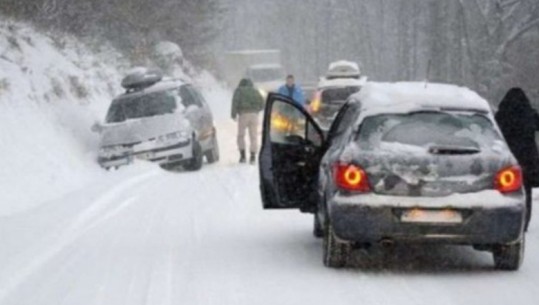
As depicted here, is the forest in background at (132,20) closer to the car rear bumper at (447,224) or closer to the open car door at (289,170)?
the open car door at (289,170)

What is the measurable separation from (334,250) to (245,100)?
13.4 meters

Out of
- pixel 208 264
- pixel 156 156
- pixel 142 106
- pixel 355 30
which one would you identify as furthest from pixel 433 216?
pixel 355 30

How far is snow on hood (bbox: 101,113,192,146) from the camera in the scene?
20.7 meters

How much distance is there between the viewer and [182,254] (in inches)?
404

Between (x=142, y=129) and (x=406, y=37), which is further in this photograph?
(x=406, y=37)

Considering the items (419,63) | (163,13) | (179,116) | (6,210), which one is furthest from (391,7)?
(6,210)

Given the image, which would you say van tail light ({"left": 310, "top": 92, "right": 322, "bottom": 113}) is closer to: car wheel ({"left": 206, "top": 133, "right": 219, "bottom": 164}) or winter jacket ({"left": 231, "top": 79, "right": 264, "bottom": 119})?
winter jacket ({"left": 231, "top": 79, "right": 264, "bottom": 119})

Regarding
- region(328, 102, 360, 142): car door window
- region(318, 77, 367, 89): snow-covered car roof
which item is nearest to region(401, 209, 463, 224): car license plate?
region(328, 102, 360, 142): car door window

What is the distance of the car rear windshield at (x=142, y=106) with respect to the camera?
2142 centimetres

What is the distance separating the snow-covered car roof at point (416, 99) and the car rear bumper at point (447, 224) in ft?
3.01

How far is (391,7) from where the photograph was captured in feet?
298

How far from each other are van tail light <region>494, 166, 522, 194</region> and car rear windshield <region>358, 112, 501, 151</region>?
Answer: 304mm

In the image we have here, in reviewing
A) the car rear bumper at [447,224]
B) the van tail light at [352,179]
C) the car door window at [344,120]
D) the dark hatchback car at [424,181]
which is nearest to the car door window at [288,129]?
the car door window at [344,120]

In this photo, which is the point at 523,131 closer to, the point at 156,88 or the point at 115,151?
the point at 115,151
